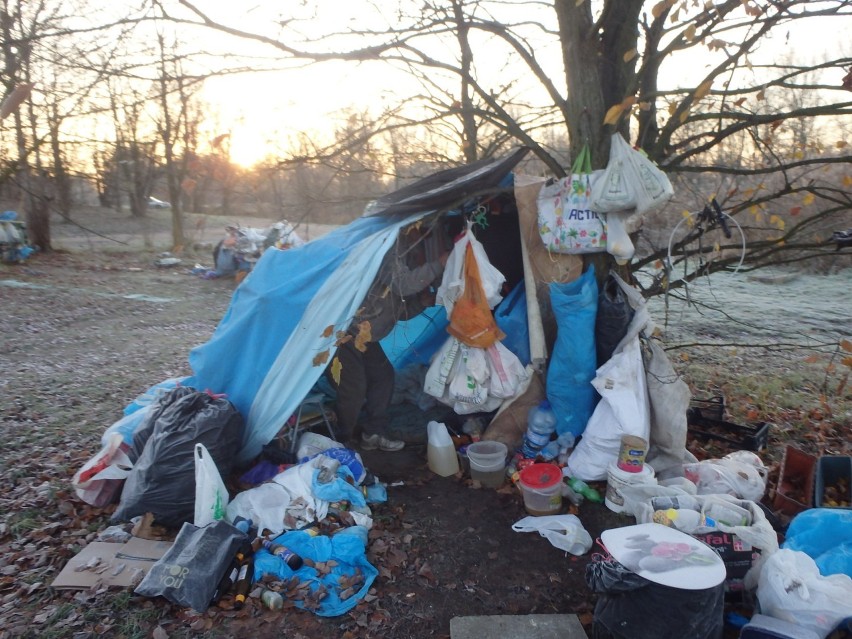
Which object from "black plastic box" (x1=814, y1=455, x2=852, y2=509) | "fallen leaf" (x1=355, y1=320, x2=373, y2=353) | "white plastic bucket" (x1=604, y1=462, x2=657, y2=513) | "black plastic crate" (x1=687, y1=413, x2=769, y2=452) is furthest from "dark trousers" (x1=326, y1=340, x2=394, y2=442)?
"black plastic box" (x1=814, y1=455, x2=852, y2=509)

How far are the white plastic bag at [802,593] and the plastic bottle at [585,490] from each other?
1180 mm

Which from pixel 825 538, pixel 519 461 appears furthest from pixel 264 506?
pixel 825 538

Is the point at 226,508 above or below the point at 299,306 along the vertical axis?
below

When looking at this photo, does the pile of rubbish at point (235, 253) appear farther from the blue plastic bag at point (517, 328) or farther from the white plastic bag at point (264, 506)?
the white plastic bag at point (264, 506)

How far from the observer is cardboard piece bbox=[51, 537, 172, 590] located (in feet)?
9.46

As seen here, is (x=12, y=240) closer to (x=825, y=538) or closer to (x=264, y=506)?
(x=264, y=506)

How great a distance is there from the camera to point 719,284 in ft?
38.4

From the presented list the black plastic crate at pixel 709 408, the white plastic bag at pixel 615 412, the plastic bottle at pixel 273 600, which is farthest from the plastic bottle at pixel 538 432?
the plastic bottle at pixel 273 600

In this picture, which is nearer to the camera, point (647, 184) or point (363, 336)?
point (647, 184)

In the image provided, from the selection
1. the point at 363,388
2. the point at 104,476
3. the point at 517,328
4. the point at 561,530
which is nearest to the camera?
the point at 561,530

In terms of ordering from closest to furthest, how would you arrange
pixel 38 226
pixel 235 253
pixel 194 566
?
pixel 194 566 → pixel 235 253 → pixel 38 226

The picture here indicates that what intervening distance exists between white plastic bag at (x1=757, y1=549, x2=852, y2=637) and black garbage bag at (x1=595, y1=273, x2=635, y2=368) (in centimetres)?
162

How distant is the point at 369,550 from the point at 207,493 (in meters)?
1.01

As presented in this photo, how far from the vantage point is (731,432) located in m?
4.54
